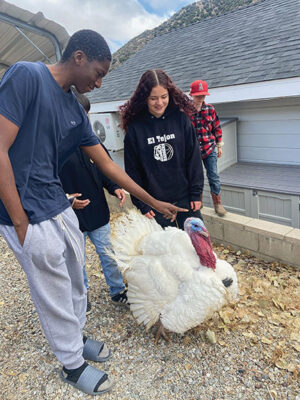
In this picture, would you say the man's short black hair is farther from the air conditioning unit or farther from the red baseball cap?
the air conditioning unit

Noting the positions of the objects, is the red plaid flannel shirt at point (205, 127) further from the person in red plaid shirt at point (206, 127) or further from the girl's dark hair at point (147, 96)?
the girl's dark hair at point (147, 96)

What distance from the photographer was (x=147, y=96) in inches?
99.4

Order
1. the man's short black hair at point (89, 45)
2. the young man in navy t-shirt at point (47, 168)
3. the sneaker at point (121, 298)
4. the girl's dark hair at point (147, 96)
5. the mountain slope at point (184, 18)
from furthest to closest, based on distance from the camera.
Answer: the mountain slope at point (184, 18), the sneaker at point (121, 298), the girl's dark hair at point (147, 96), the man's short black hair at point (89, 45), the young man in navy t-shirt at point (47, 168)

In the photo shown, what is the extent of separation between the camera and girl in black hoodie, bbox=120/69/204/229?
2.63 m

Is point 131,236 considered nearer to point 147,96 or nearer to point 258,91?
point 147,96

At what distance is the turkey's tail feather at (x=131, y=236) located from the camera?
2.75 meters

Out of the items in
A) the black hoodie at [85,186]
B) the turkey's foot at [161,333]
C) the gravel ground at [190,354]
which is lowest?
the gravel ground at [190,354]

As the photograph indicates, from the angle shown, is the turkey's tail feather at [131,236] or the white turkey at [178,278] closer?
the white turkey at [178,278]

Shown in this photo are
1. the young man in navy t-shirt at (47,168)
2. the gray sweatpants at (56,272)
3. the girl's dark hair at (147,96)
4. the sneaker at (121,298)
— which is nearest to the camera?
the young man in navy t-shirt at (47,168)

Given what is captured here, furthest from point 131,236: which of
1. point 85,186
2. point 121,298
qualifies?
point 121,298

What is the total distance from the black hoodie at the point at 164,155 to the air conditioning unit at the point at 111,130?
18.1 ft

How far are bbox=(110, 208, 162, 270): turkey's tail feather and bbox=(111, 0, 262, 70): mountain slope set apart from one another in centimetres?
2848

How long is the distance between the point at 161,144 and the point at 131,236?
958 mm

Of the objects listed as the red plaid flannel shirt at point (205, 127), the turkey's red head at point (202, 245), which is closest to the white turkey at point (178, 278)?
the turkey's red head at point (202, 245)
